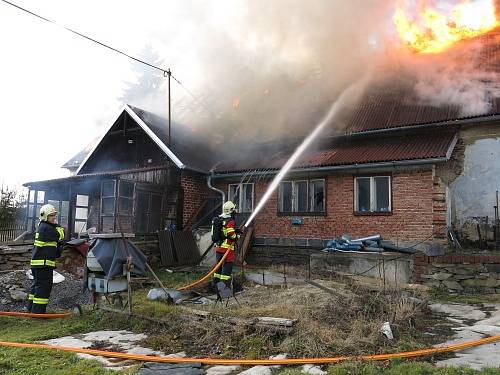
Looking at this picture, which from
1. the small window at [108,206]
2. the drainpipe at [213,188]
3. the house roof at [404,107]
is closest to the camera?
the house roof at [404,107]

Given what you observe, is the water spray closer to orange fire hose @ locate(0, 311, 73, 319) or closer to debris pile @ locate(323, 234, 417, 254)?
debris pile @ locate(323, 234, 417, 254)

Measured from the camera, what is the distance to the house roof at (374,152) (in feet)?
34.4

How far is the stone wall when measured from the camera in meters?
8.55

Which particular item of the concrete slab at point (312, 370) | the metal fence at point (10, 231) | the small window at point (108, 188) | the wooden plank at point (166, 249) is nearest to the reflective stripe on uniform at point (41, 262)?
the concrete slab at point (312, 370)

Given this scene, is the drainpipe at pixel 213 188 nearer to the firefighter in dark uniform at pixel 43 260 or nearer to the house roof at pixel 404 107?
the house roof at pixel 404 107

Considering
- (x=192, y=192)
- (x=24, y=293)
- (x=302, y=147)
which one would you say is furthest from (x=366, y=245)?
(x=24, y=293)

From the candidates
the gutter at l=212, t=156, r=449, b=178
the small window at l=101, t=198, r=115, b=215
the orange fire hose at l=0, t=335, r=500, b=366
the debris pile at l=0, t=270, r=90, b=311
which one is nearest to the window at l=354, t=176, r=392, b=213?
the gutter at l=212, t=156, r=449, b=178

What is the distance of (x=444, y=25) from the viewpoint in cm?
1356

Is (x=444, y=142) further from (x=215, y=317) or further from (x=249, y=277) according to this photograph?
(x=215, y=317)

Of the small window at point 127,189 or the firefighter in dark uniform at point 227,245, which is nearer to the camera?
the firefighter in dark uniform at point 227,245

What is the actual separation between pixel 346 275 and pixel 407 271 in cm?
143

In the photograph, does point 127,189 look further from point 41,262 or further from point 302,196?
point 41,262

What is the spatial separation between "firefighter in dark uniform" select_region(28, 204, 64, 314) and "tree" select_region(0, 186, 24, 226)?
14.0 metres

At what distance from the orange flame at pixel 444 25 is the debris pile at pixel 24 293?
41.1 ft
